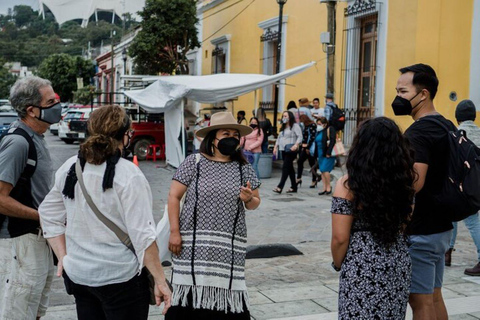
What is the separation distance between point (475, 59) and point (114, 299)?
11126 millimetres

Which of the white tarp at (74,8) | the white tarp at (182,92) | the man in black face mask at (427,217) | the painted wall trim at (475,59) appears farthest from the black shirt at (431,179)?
the white tarp at (74,8)

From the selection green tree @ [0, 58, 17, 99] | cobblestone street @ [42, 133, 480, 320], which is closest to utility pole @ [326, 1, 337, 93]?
cobblestone street @ [42, 133, 480, 320]

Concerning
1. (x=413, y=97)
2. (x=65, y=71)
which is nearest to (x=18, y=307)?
(x=413, y=97)

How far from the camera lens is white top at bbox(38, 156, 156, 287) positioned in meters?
2.98

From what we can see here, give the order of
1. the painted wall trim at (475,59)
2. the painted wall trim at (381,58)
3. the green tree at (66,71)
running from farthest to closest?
1. the green tree at (66,71)
2. the painted wall trim at (381,58)
3. the painted wall trim at (475,59)

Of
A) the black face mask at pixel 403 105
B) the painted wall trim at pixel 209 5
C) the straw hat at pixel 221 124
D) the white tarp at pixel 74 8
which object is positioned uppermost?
the white tarp at pixel 74 8

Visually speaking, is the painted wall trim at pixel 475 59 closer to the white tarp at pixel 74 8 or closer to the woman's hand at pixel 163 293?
the woman's hand at pixel 163 293

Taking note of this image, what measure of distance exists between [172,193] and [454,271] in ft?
12.7

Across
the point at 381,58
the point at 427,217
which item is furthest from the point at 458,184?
the point at 381,58

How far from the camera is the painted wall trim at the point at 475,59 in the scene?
12.4m

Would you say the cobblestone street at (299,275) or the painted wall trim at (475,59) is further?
the painted wall trim at (475,59)

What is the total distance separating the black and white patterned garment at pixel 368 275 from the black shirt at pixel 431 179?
53 centimetres

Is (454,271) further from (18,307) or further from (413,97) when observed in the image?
(18,307)

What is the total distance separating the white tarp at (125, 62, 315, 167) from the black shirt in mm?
11289
